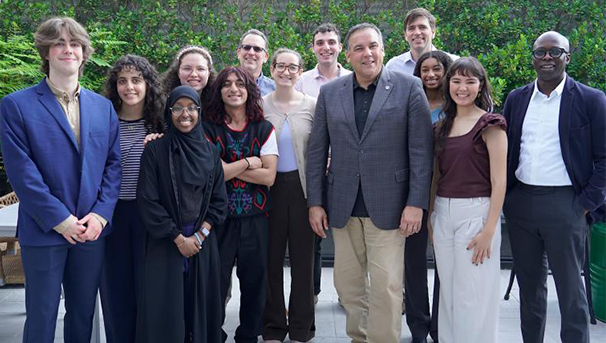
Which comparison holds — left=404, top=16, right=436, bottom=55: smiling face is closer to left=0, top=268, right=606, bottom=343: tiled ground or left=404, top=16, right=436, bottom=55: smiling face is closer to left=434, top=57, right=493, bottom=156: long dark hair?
left=434, top=57, right=493, bottom=156: long dark hair

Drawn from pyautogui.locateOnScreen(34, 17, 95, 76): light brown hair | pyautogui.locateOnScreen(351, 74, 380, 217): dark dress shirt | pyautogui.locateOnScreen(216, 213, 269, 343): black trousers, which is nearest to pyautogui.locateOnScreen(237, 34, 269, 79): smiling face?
pyautogui.locateOnScreen(351, 74, 380, 217): dark dress shirt

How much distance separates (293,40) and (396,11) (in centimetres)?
175

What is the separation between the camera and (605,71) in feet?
23.7

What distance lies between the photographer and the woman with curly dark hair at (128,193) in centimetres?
346

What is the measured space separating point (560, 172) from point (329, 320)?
7.48ft

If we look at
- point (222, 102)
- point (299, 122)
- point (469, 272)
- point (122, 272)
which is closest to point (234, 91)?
point (222, 102)

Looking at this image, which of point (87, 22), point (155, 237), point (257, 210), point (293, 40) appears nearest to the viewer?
point (155, 237)

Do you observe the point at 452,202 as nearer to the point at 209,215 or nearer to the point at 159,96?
the point at 209,215

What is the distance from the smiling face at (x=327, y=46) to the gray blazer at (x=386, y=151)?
130 centimetres

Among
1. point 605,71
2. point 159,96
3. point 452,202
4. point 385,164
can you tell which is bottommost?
point 452,202

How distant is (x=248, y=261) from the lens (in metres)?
3.73

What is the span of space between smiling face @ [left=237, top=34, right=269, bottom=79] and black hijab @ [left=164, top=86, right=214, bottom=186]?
1.37m

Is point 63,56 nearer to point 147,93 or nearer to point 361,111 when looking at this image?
point 147,93

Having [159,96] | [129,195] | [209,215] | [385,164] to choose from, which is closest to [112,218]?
[129,195]
